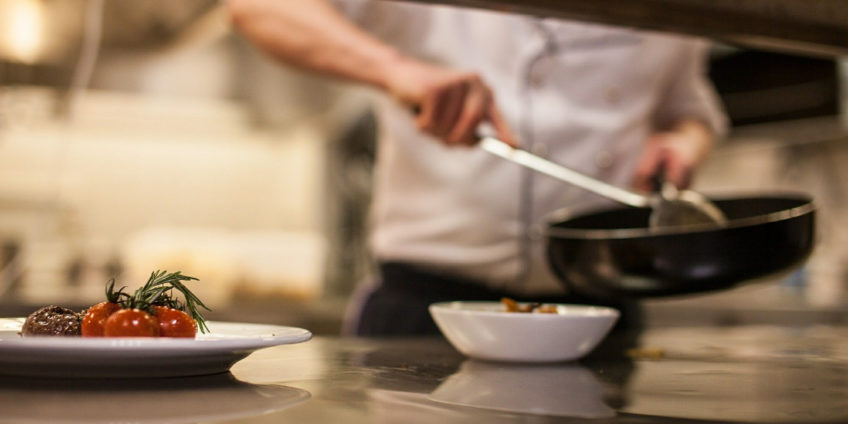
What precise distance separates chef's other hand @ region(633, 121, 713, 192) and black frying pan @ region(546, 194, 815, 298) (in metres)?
0.35

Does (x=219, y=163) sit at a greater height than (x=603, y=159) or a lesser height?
greater

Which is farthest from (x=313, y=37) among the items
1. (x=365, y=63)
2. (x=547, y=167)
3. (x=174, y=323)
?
(x=174, y=323)

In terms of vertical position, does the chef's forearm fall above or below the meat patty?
above

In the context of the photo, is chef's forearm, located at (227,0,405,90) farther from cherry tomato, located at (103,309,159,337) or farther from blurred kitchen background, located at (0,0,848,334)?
blurred kitchen background, located at (0,0,848,334)

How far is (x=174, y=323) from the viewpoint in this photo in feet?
2.13

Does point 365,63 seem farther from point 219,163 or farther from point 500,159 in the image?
point 219,163

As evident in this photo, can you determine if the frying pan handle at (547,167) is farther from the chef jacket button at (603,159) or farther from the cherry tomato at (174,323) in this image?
the cherry tomato at (174,323)

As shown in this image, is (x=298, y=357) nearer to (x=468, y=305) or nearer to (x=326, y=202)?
(x=468, y=305)

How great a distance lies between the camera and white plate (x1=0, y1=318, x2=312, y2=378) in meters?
0.54

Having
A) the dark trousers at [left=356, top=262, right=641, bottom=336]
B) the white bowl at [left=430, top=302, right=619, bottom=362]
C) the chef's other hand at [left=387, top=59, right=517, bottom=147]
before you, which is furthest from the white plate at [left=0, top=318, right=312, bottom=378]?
the dark trousers at [left=356, top=262, right=641, bottom=336]

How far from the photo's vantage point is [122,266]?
147 inches

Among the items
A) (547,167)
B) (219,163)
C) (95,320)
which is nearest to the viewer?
(95,320)

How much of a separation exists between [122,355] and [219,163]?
3906 millimetres

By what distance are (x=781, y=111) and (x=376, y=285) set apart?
2237mm
